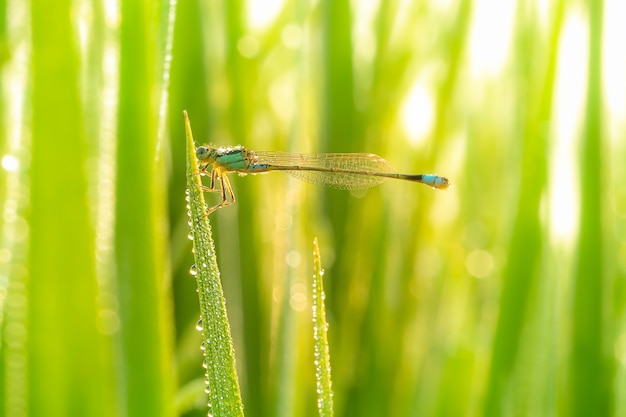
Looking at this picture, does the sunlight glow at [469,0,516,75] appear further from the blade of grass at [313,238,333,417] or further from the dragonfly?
the blade of grass at [313,238,333,417]

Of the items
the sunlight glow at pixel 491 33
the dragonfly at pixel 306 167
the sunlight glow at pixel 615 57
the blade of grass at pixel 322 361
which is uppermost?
the sunlight glow at pixel 491 33

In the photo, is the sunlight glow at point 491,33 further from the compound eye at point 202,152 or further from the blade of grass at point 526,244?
the compound eye at point 202,152

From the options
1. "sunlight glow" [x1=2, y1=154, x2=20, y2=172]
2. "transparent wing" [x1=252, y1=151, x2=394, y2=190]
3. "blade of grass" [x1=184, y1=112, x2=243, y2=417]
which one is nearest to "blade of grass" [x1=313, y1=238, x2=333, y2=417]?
"blade of grass" [x1=184, y1=112, x2=243, y2=417]

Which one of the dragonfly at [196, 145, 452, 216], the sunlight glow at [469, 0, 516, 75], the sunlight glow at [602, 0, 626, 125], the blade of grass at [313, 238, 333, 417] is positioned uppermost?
the sunlight glow at [469, 0, 516, 75]

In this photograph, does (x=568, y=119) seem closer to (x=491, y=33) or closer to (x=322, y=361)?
(x=491, y=33)

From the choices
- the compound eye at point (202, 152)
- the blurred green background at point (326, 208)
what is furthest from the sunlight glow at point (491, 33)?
the compound eye at point (202, 152)

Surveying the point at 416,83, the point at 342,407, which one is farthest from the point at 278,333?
the point at 416,83
